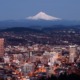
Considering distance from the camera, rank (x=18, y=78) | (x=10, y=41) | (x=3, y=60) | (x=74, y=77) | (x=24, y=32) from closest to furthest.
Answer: (x=74, y=77)
(x=18, y=78)
(x=3, y=60)
(x=10, y=41)
(x=24, y=32)

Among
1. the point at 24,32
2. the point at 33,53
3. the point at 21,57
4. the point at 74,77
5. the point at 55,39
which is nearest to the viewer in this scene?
the point at 74,77

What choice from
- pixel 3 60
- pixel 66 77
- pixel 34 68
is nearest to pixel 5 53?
pixel 3 60

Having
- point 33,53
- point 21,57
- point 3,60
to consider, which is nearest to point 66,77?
point 3,60

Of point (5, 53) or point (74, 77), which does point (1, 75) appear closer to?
point (74, 77)

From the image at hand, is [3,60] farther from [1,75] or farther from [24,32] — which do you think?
[24,32]

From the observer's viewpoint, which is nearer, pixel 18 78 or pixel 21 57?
pixel 18 78

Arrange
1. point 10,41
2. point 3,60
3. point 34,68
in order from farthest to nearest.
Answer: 1. point 10,41
2. point 3,60
3. point 34,68

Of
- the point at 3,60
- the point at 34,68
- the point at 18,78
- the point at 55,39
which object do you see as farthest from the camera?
the point at 55,39

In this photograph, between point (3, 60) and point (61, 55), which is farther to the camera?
point (61, 55)

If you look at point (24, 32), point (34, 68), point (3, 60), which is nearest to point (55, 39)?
point (24, 32)
